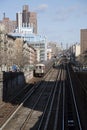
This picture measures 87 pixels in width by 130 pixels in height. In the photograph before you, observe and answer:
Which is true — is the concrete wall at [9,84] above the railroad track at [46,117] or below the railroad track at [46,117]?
above

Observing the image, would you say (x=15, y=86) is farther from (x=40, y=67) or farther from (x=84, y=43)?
(x=84, y=43)

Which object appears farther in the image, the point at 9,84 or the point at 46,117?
the point at 9,84

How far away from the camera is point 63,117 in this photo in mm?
21688

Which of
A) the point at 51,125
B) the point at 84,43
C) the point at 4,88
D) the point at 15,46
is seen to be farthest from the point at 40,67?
the point at 84,43

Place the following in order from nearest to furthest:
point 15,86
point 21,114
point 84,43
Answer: point 21,114
point 15,86
point 84,43

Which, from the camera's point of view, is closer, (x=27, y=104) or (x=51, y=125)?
(x=51, y=125)

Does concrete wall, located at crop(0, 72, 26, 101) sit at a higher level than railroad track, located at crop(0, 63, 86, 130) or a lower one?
higher

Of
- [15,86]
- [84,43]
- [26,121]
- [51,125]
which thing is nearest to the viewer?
[51,125]

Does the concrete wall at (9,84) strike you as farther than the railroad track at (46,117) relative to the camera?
Yes

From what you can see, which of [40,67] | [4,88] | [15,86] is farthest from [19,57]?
[4,88]

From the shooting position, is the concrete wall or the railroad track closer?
the railroad track

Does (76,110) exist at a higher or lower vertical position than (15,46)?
lower

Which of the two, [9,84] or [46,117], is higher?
[9,84]

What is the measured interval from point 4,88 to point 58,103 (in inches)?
235
